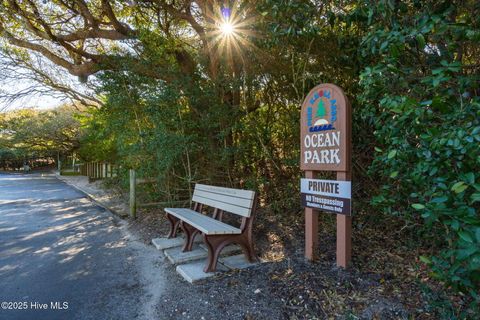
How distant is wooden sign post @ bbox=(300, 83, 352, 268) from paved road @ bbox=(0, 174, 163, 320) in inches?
77.9

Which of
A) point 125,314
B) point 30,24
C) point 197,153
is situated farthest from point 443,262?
point 30,24

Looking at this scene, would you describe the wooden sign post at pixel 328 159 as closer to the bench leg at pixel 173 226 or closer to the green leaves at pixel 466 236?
the green leaves at pixel 466 236

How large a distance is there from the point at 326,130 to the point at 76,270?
361 centimetres

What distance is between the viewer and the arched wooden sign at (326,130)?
2.87 metres

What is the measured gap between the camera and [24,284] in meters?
3.31

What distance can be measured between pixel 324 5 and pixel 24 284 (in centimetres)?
469

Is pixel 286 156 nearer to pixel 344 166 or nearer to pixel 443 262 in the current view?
pixel 344 166

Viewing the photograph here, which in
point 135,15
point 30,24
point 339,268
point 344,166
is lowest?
point 339,268

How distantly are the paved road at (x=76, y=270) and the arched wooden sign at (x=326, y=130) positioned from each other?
2296 millimetres

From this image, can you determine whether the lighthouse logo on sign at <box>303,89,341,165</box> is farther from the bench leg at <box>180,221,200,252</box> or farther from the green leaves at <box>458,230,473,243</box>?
the bench leg at <box>180,221,200,252</box>

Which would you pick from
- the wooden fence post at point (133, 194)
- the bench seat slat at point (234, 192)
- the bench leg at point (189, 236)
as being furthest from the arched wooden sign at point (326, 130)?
the wooden fence post at point (133, 194)

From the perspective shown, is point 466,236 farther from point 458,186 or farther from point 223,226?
point 223,226

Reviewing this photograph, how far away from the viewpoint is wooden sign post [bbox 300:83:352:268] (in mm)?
2869

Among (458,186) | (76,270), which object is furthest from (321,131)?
(76,270)
